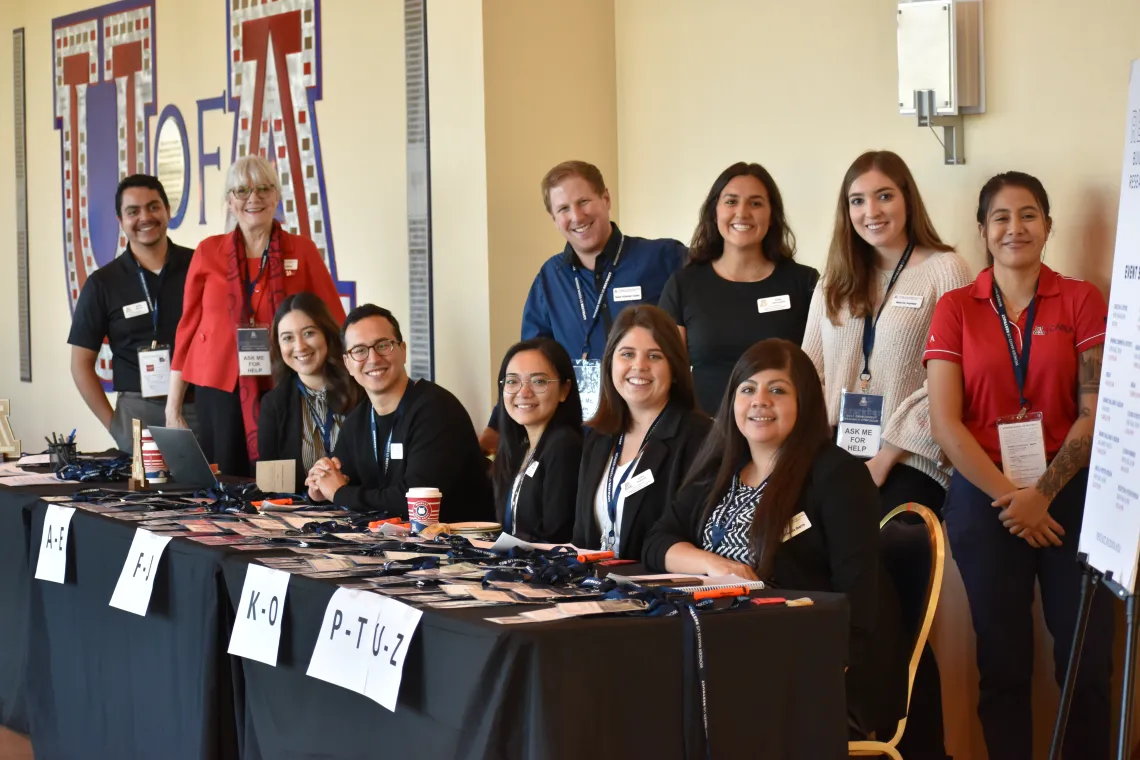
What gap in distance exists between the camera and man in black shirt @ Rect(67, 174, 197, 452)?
4.95 metres

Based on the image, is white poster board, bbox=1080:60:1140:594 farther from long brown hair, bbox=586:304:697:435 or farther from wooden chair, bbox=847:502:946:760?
long brown hair, bbox=586:304:697:435

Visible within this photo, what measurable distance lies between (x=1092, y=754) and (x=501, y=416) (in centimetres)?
165

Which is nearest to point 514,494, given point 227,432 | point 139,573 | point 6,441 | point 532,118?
point 139,573

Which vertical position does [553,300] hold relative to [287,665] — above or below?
above

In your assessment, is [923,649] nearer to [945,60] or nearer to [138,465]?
[945,60]

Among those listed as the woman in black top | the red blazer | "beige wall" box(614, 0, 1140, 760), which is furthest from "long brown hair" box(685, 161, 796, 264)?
the red blazer

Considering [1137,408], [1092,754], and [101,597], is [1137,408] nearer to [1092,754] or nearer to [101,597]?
[1092,754]

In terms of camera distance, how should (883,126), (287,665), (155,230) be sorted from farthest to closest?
1. (155,230)
2. (883,126)
3. (287,665)

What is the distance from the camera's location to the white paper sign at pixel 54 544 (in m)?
3.24

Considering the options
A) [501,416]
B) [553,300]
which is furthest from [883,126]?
[501,416]

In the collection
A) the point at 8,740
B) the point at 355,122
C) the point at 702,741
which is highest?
the point at 355,122

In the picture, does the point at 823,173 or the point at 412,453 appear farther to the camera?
the point at 823,173

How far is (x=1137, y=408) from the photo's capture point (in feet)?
6.93

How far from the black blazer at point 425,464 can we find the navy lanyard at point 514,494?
31cm
